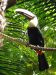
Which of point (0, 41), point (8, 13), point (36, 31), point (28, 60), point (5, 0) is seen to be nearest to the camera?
point (0, 41)

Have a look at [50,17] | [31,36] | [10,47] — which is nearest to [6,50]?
[10,47]

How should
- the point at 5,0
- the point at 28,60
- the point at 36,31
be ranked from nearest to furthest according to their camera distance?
the point at 5,0 → the point at 36,31 → the point at 28,60

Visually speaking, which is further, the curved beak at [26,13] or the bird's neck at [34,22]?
the bird's neck at [34,22]

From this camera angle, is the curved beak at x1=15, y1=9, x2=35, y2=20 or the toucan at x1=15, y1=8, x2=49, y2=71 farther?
the toucan at x1=15, y1=8, x2=49, y2=71

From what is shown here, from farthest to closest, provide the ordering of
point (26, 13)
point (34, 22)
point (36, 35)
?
point (36, 35) → point (34, 22) → point (26, 13)

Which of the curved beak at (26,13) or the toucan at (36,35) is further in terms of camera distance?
the toucan at (36,35)

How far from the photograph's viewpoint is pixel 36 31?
2514mm

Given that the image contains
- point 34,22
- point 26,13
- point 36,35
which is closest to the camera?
point 26,13

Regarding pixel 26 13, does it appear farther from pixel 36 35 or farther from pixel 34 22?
pixel 36 35

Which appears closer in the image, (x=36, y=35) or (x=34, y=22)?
(x=34, y=22)

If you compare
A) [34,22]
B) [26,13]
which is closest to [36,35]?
[34,22]

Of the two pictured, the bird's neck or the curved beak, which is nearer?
the curved beak

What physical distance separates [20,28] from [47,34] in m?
0.40

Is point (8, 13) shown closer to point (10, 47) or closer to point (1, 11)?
point (10, 47)
